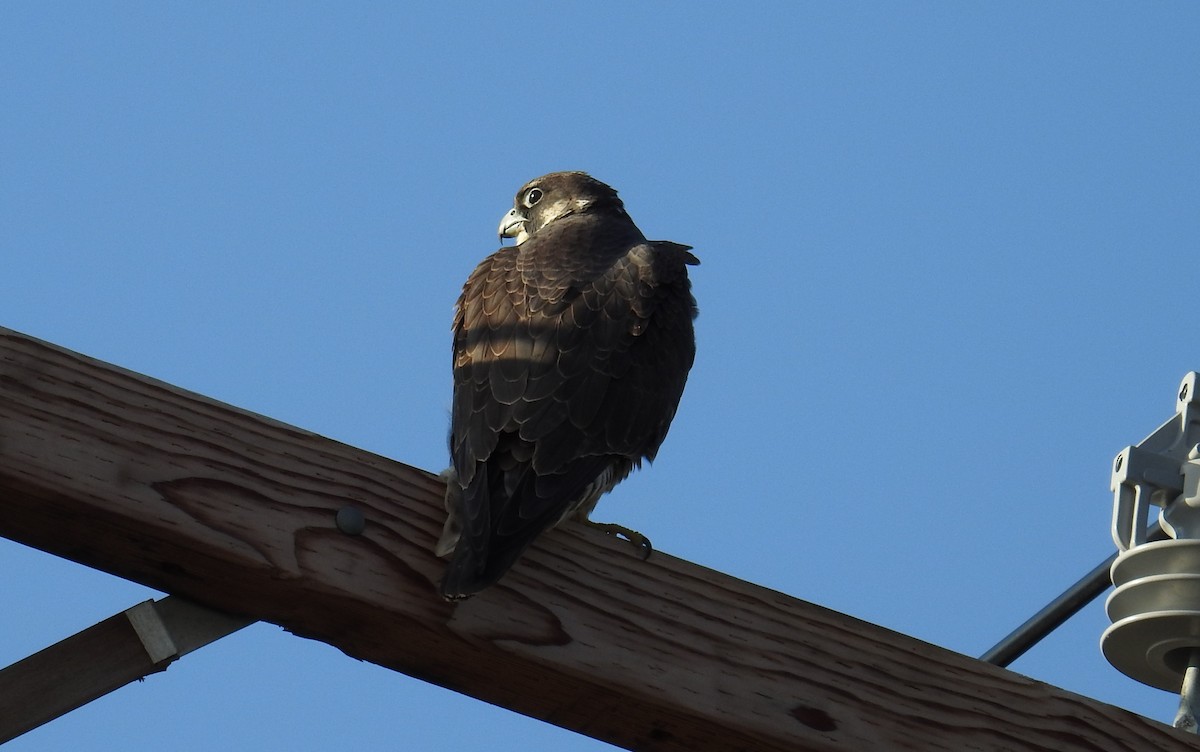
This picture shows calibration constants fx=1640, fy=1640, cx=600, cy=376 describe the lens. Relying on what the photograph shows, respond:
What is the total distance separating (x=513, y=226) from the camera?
5801 millimetres

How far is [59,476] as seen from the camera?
6.77 ft

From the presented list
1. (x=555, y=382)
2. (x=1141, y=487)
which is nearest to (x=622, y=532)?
(x=555, y=382)

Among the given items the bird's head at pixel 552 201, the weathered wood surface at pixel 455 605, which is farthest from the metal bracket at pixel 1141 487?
the bird's head at pixel 552 201

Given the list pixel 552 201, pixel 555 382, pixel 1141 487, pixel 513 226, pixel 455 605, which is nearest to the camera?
pixel 455 605

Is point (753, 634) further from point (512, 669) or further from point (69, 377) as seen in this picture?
point (69, 377)

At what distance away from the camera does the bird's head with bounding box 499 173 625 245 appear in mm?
5527

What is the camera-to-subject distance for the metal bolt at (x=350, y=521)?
2281 millimetres

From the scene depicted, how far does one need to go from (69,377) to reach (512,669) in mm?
723

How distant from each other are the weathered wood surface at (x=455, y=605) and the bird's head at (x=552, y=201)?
3073mm

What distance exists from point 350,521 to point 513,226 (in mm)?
3591

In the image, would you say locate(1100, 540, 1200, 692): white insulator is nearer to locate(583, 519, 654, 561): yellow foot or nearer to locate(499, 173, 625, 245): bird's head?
locate(583, 519, 654, 561): yellow foot

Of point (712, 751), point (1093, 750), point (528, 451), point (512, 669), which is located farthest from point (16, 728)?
point (1093, 750)

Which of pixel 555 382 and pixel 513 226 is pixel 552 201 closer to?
pixel 513 226

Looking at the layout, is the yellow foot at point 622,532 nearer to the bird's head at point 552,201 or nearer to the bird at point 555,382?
the bird at point 555,382
